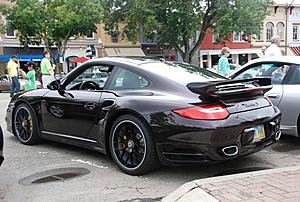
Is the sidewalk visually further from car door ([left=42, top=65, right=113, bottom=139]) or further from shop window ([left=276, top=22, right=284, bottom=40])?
shop window ([left=276, top=22, right=284, bottom=40])

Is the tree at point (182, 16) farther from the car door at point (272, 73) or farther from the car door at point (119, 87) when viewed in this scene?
the car door at point (119, 87)

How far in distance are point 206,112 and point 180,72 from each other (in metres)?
0.97

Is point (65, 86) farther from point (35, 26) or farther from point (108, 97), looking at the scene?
point (35, 26)

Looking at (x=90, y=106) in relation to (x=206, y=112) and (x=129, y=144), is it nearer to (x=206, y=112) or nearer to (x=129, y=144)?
(x=129, y=144)

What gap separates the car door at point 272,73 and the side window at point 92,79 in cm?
248

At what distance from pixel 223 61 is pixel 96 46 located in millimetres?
28228

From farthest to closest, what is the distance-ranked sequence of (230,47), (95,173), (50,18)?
(230,47)
(50,18)
(95,173)

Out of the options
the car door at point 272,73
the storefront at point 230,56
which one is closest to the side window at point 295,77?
the car door at point 272,73

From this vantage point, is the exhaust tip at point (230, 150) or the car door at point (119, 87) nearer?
the exhaust tip at point (230, 150)

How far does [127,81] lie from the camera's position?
4930 mm

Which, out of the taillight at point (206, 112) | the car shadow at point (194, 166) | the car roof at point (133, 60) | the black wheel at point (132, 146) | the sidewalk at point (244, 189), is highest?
the car roof at point (133, 60)

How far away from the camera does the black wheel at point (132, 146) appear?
4.45 metres

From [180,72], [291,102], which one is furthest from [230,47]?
[180,72]

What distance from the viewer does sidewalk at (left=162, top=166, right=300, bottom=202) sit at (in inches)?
141
